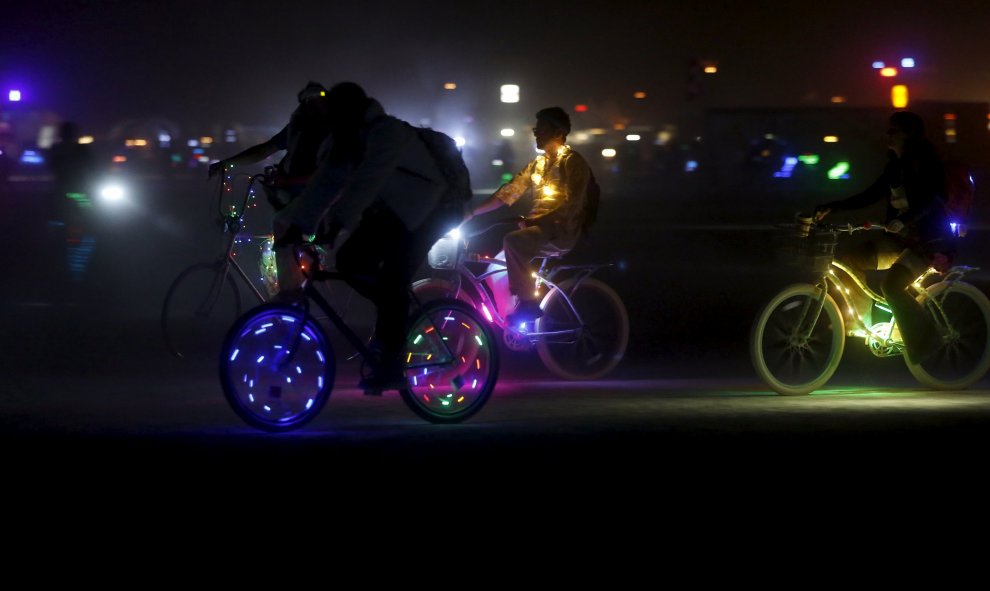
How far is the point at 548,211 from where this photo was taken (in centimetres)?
902

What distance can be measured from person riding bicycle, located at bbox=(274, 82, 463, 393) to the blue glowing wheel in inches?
11.2

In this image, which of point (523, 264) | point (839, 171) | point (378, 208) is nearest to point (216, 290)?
point (523, 264)

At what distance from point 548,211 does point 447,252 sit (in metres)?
0.79

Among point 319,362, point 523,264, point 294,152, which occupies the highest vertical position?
point 294,152

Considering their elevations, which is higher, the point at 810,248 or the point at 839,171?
the point at 839,171

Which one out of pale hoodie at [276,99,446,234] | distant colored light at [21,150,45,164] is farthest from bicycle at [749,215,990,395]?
distant colored light at [21,150,45,164]

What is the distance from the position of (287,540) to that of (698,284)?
1097 centimetres

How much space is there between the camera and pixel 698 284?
15406 millimetres

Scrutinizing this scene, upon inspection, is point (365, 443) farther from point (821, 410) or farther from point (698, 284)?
point (698, 284)

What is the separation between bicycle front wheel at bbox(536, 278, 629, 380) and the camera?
930 cm

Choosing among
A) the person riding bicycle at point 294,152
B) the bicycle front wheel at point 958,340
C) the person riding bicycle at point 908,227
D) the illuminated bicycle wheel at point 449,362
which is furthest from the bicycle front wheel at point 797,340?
the person riding bicycle at point 294,152

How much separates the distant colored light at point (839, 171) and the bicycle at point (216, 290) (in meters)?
26.7

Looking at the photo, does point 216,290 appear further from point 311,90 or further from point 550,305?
point 550,305

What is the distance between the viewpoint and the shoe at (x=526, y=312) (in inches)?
356
